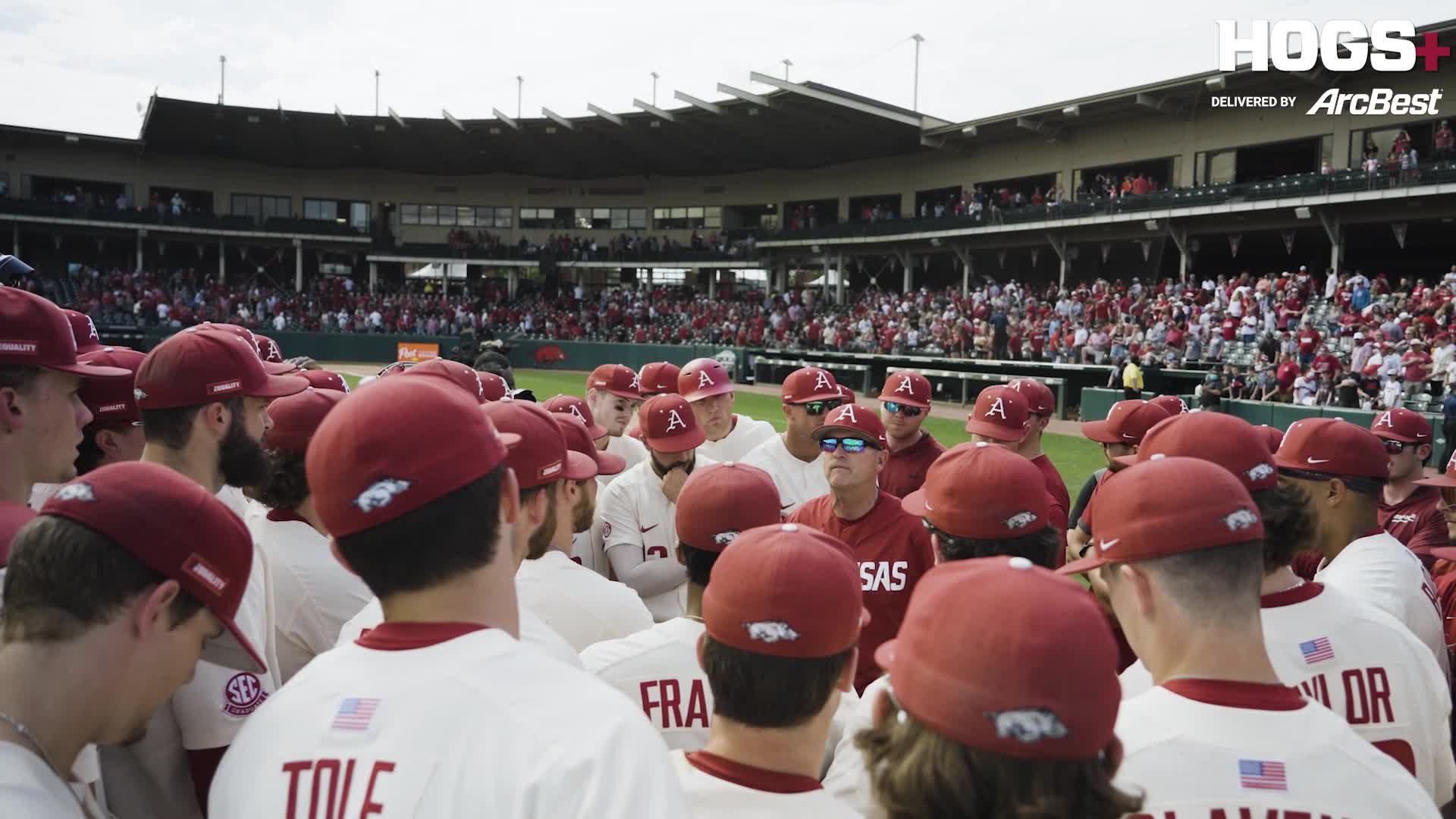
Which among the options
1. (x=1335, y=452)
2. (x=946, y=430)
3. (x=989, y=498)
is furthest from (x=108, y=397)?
(x=946, y=430)

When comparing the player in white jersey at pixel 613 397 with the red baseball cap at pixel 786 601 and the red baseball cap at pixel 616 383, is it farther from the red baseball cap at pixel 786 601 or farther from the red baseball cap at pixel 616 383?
the red baseball cap at pixel 786 601

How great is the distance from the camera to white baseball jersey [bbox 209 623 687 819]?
1.58 metres

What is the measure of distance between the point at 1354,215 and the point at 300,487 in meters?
36.4

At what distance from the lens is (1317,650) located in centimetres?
291

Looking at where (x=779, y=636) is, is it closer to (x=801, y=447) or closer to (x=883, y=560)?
(x=883, y=560)

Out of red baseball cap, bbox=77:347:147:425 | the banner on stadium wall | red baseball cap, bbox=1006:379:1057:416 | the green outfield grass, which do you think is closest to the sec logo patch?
red baseball cap, bbox=77:347:147:425

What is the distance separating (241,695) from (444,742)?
1.18m

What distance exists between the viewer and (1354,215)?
32.0 metres

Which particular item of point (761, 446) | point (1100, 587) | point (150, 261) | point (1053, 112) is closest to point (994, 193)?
point (1053, 112)

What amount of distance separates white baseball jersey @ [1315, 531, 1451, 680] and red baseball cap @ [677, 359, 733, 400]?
4585 mm

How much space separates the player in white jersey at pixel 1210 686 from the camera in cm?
206

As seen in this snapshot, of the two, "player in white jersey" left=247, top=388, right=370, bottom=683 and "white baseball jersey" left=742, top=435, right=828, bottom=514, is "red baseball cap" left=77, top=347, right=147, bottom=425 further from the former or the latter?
"white baseball jersey" left=742, top=435, right=828, bottom=514

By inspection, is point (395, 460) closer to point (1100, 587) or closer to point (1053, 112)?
point (1100, 587)

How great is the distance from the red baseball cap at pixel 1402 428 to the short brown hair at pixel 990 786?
563 centimetres
